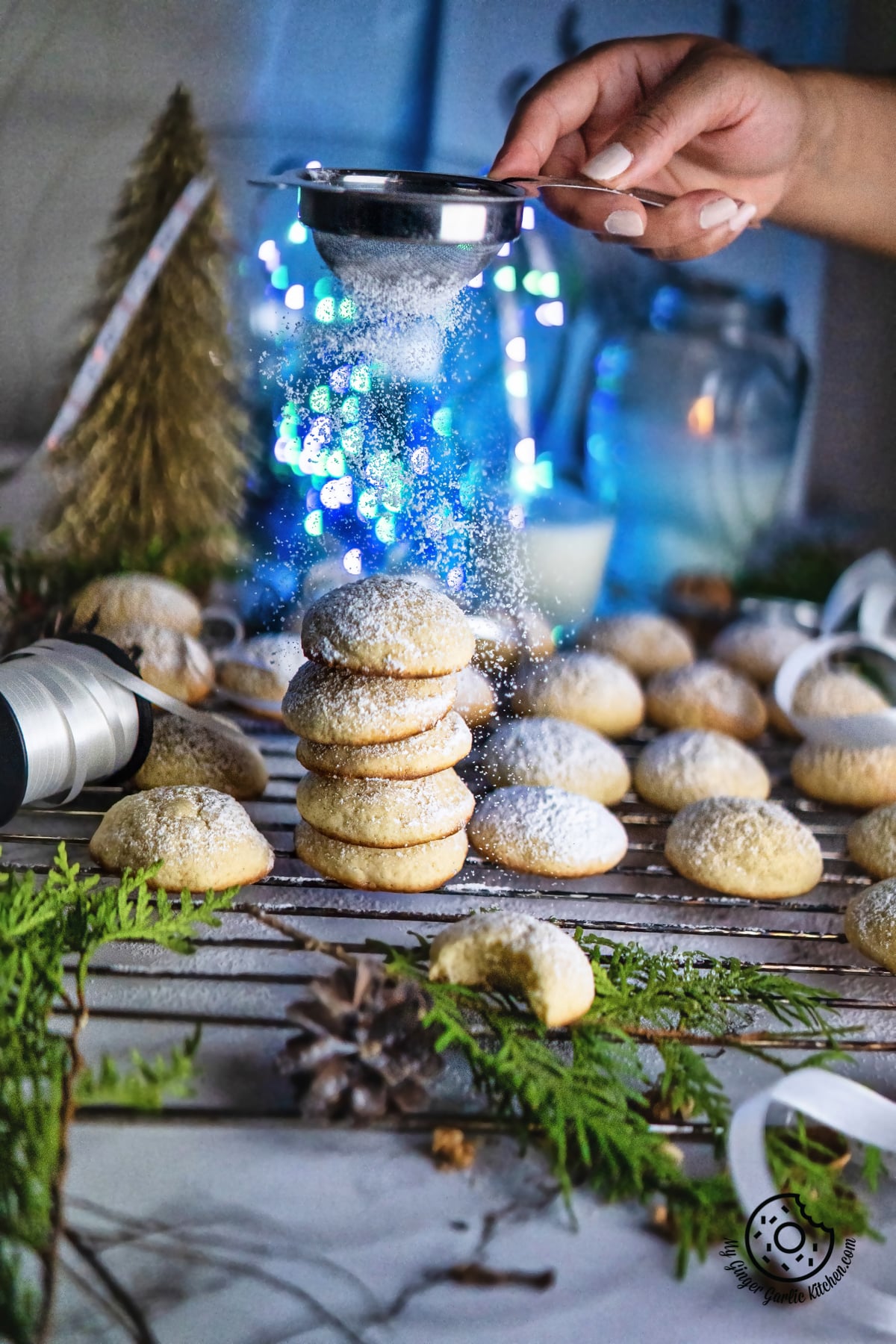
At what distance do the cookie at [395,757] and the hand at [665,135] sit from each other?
479 mm

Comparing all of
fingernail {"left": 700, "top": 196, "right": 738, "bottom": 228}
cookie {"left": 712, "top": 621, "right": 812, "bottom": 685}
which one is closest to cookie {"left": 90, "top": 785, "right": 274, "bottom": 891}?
fingernail {"left": 700, "top": 196, "right": 738, "bottom": 228}

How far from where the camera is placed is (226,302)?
1595 millimetres

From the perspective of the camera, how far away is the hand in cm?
113

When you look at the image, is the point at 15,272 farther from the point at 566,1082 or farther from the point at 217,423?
the point at 566,1082

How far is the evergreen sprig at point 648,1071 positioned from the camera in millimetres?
732

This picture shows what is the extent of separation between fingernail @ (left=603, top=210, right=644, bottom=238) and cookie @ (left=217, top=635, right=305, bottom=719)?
19.5 inches

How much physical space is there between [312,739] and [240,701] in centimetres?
38

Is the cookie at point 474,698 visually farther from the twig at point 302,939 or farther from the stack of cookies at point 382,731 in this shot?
the twig at point 302,939

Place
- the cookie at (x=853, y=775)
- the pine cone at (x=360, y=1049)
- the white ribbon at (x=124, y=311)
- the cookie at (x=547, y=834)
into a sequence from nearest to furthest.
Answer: the pine cone at (x=360, y=1049)
the cookie at (x=547, y=834)
the cookie at (x=853, y=775)
the white ribbon at (x=124, y=311)

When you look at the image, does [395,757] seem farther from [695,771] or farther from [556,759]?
[695,771]

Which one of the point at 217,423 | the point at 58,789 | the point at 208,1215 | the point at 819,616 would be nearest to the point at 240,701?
the point at 58,789

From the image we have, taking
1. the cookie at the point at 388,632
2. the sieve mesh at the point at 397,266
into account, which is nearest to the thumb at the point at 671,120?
the sieve mesh at the point at 397,266

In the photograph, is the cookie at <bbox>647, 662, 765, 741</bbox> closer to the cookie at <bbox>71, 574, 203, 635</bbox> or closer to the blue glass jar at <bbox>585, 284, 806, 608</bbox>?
the blue glass jar at <bbox>585, 284, 806, 608</bbox>

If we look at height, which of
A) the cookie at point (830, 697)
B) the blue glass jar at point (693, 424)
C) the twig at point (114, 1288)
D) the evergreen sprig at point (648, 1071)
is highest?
the blue glass jar at point (693, 424)
